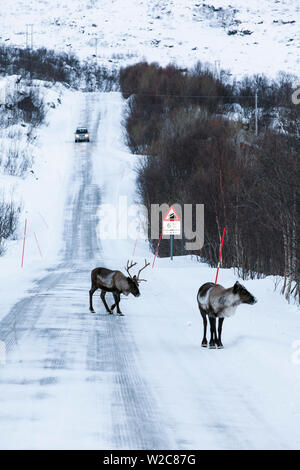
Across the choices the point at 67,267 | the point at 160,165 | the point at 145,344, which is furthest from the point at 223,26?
the point at 145,344

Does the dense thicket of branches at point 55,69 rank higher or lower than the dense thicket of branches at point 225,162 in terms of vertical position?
higher

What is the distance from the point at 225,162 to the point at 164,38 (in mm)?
147128

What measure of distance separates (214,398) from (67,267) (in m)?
19.5

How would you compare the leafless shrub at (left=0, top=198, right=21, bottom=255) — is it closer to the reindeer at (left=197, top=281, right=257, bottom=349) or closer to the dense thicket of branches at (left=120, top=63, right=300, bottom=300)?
the dense thicket of branches at (left=120, top=63, right=300, bottom=300)

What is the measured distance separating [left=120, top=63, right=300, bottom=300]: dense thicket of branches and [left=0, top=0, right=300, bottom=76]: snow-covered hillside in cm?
3753

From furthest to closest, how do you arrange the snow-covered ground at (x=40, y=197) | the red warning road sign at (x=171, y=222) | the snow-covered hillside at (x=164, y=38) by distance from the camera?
the snow-covered hillside at (x=164, y=38), the red warning road sign at (x=171, y=222), the snow-covered ground at (x=40, y=197)

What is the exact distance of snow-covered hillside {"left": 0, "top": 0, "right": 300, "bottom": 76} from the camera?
13900 centimetres

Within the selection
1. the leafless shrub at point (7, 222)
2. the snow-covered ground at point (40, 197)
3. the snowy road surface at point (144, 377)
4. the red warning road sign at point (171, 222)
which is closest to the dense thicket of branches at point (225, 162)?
the red warning road sign at point (171, 222)

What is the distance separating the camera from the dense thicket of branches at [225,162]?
16.7 meters

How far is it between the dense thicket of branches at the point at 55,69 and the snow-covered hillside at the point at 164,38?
12.4 metres

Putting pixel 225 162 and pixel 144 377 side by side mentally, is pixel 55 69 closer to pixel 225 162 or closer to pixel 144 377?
pixel 225 162

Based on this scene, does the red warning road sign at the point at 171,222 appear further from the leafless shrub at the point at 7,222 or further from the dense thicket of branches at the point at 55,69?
the dense thicket of branches at the point at 55,69

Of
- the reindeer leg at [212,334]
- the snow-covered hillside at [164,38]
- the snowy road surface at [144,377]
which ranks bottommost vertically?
the snowy road surface at [144,377]
